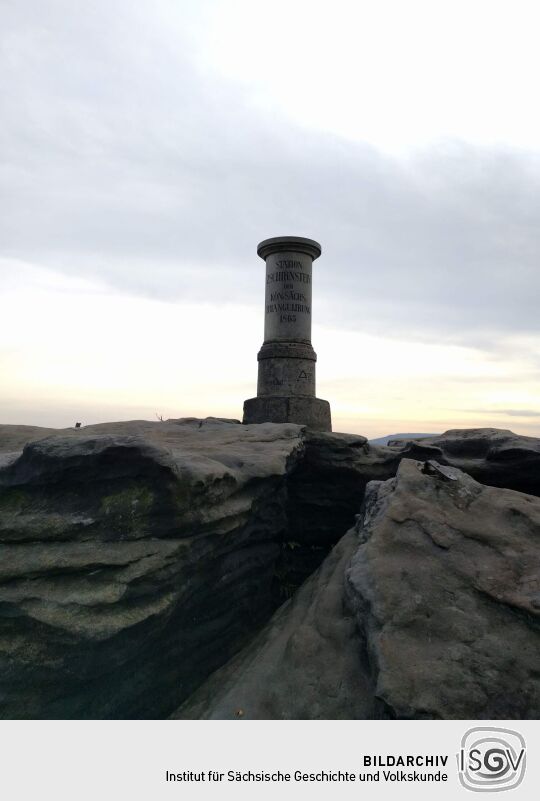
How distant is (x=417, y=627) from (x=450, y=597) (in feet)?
1.19

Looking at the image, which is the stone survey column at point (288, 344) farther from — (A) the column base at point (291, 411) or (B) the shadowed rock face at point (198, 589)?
(B) the shadowed rock face at point (198, 589)

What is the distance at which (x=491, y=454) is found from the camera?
6594mm

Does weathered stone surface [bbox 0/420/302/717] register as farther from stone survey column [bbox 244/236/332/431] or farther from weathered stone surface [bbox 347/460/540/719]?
stone survey column [bbox 244/236/332/431]

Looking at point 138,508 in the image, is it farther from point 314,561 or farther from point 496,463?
point 496,463

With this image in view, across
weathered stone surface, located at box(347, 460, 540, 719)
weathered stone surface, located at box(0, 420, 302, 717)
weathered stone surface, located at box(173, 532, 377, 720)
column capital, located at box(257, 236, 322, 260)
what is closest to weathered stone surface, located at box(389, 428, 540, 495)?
weathered stone surface, located at box(347, 460, 540, 719)

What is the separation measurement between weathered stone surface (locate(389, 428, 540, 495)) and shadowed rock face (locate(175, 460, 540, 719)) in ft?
5.76

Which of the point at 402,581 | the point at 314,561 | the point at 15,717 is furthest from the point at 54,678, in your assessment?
the point at 314,561

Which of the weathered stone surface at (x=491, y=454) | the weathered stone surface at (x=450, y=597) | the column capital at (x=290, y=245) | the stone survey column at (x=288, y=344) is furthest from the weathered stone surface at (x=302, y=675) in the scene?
the column capital at (x=290, y=245)

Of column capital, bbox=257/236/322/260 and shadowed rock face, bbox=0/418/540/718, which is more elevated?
column capital, bbox=257/236/322/260

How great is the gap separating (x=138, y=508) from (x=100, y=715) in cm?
151

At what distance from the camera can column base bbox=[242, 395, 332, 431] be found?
11.4 meters

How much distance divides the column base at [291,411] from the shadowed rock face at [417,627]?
21.1 ft

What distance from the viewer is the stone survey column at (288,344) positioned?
1153 centimetres

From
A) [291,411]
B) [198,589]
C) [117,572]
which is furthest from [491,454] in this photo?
[291,411]
